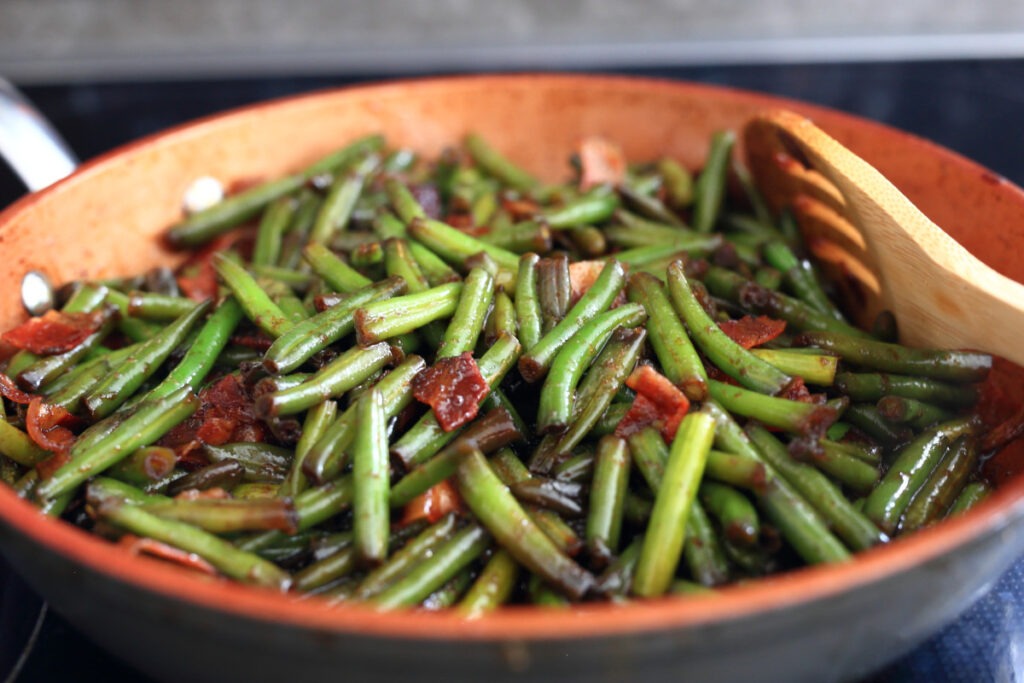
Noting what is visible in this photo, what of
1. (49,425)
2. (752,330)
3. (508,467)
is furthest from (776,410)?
(49,425)

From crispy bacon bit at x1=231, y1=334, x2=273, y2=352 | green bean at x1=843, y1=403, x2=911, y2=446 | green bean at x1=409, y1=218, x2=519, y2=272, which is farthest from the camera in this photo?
green bean at x1=409, y1=218, x2=519, y2=272

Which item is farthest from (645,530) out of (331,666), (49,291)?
(49,291)

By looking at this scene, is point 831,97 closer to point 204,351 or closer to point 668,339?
point 668,339

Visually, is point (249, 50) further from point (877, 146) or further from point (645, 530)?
point (645, 530)

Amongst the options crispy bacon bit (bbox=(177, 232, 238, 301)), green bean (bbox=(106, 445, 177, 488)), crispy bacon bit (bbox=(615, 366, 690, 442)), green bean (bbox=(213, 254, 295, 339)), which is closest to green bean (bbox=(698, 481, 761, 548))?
crispy bacon bit (bbox=(615, 366, 690, 442))

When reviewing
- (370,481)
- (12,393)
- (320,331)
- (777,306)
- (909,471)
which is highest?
(12,393)

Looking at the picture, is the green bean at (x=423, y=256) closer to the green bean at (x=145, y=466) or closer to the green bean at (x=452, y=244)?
the green bean at (x=452, y=244)

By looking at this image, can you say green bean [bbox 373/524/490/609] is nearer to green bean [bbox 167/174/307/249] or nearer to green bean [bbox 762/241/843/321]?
green bean [bbox 762/241/843/321]
